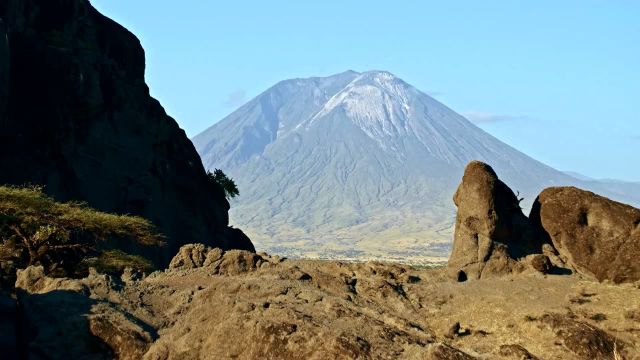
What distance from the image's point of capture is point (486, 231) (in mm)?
25719

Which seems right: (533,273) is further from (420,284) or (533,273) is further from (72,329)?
(72,329)

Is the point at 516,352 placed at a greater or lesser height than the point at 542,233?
lesser

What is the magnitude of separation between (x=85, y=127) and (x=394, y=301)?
38.9 metres

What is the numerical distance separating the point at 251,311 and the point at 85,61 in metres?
40.8

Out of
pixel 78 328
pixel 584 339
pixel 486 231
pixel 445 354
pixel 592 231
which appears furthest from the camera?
pixel 486 231

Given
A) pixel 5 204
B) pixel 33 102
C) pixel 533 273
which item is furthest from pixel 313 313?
pixel 33 102

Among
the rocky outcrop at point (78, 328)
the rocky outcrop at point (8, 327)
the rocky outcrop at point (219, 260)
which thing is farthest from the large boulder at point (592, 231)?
the rocky outcrop at point (8, 327)

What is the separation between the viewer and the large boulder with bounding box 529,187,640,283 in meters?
23.8

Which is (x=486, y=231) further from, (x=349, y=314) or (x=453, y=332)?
(x=349, y=314)

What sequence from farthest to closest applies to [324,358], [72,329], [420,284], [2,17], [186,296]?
[2,17] < [420,284] < [186,296] < [72,329] < [324,358]

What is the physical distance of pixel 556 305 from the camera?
21.5 m

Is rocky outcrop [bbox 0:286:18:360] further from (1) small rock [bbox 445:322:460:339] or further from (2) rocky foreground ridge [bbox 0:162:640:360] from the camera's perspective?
(1) small rock [bbox 445:322:460:339]

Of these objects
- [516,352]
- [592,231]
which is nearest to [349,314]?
[516,352]

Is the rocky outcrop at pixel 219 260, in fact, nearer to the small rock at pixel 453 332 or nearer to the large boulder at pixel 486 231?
the large boulder at pixel 486 231
